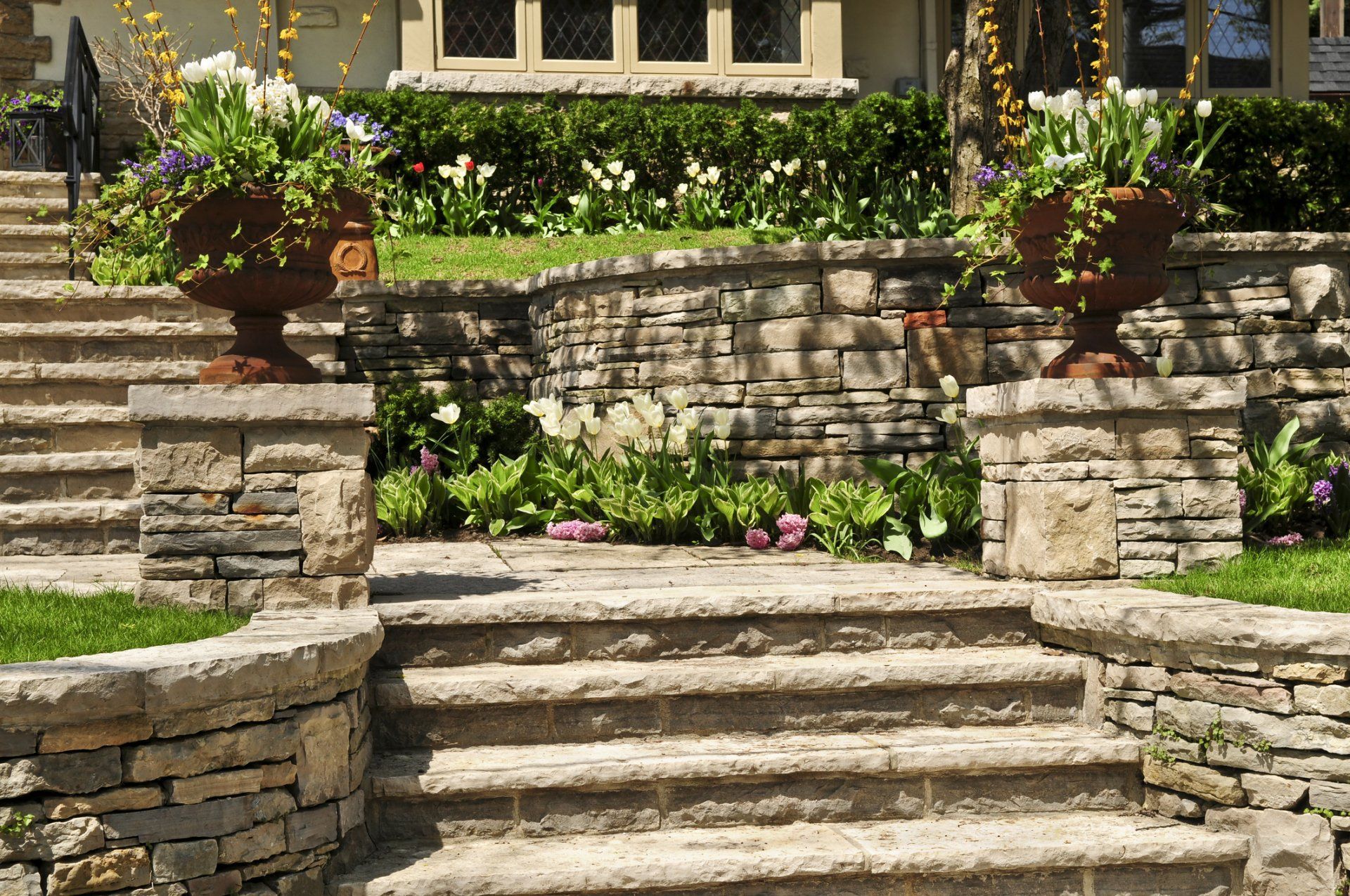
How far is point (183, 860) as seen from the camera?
3.07 m

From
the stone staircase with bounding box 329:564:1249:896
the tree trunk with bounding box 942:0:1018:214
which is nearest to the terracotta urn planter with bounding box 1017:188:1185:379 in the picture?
the stone staircase with bounding box 329:564:1249:896

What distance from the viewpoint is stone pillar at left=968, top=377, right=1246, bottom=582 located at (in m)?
4.57

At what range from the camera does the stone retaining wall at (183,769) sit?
114 inches

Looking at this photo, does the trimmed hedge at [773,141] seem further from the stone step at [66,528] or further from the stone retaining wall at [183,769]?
the stone retaining wall at [183,769]

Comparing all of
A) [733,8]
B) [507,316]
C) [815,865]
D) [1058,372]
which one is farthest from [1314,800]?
[733,8]

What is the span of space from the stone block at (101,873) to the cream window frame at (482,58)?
9.00 meters

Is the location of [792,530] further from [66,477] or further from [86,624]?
[66,477]

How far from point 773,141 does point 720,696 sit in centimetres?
707

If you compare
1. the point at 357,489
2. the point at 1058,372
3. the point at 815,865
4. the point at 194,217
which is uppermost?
the point at 194,217

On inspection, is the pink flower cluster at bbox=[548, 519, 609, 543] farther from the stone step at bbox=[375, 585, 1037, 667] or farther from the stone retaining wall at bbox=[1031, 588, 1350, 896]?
the stone retaining wall at bbox=[1031, 588, 1350, 896]

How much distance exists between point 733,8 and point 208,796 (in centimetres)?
987

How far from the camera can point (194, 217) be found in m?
4.12

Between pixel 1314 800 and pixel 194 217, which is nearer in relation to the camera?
pixel 1314 800

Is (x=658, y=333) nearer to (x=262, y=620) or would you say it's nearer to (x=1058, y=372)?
(x=1058, y=372)
